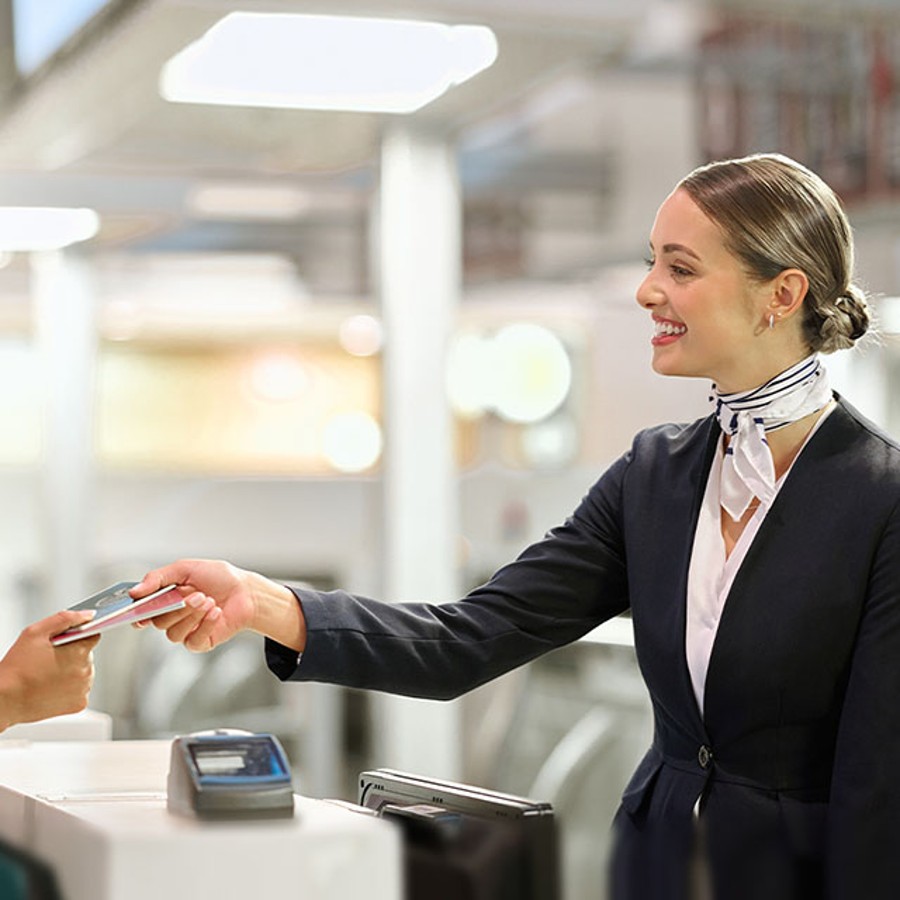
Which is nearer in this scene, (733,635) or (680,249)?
(733,635)

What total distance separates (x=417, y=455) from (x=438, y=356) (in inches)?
10.0

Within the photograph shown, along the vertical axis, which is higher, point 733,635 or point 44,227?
point 44,227

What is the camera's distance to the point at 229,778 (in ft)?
5.36

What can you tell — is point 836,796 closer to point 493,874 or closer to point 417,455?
point 493,874

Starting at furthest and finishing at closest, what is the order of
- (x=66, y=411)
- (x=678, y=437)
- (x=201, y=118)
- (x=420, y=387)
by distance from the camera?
(x=66, y=411) → (x=420, y=387) → (x=201, y=118) → (x=678, y=437)

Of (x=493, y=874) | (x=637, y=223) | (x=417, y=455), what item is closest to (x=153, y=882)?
(x=493, y=874)

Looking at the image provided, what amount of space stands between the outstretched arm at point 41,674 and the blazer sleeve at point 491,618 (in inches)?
9.8

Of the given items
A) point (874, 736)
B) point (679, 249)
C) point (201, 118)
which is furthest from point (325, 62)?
point (874, 736)

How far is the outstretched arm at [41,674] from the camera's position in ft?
7.39

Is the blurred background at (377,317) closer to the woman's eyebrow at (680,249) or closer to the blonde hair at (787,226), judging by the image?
the blonde hair at (787,226)

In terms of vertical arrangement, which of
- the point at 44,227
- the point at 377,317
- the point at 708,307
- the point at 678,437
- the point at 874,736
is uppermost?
the point at 44,227

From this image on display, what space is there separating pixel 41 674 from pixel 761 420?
0.95 meters

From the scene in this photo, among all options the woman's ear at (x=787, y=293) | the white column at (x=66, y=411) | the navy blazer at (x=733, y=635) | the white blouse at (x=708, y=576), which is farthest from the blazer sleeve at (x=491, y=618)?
the white column at (x=66, y=411)

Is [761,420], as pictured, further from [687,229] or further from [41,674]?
[41,674]
